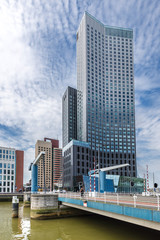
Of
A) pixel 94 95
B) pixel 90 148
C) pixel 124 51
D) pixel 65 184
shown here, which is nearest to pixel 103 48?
pixel 124 51

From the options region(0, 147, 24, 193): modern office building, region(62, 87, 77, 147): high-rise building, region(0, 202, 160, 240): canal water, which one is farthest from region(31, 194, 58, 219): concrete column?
region(62, 87, 77, 147): high-rise building

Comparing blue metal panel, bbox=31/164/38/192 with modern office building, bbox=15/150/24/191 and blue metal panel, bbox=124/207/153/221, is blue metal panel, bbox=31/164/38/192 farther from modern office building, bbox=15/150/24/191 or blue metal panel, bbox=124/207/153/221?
modern office building, bbox=15/150/24/191

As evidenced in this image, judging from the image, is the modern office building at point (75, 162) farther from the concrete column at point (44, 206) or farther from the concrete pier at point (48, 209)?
the concrete column at point (44, 206)

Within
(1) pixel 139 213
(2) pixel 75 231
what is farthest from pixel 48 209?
(1) pixel 139 213

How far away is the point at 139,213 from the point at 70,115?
14446 centimetres

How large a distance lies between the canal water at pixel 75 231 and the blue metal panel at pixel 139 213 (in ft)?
24.7

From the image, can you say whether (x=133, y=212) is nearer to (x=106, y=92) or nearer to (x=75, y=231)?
(x=75, y=231)

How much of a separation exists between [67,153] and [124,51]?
8538 centimetres

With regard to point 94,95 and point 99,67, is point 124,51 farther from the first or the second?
point 94,95

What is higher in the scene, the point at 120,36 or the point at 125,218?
the point at 120,36

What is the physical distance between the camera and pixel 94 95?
5910 inches

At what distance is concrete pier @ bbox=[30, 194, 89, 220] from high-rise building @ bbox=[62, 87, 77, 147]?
116 m

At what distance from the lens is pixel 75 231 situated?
28688 millimetres

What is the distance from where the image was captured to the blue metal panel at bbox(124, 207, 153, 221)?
15547 millimetres
